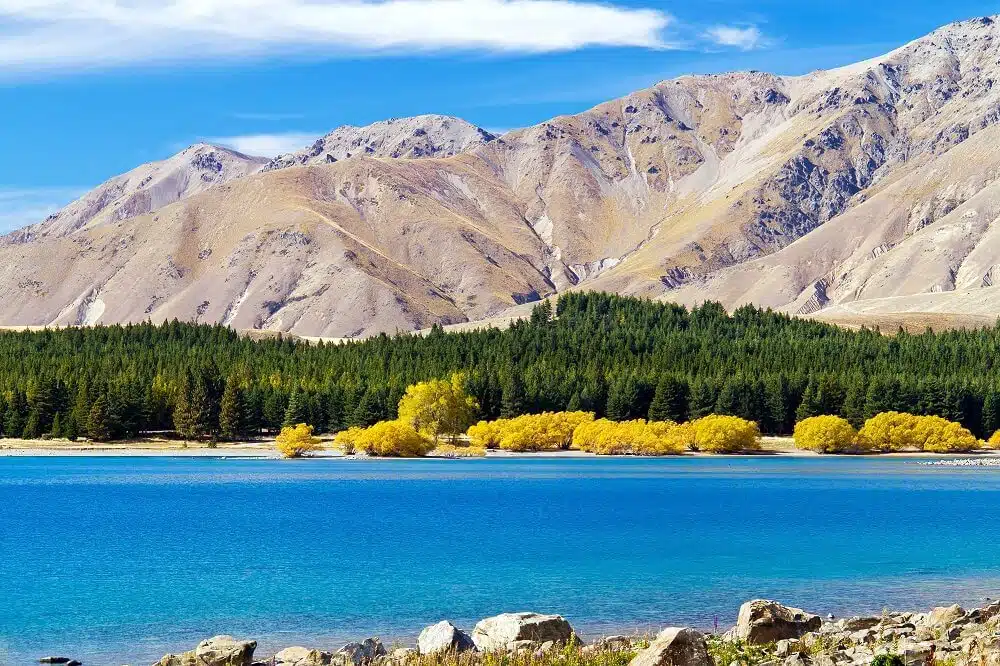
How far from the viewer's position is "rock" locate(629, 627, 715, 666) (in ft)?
84.6

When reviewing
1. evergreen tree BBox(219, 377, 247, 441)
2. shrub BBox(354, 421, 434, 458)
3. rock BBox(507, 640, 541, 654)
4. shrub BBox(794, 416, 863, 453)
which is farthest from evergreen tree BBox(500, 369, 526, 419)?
rock BBox(507, 640, 541, 654)

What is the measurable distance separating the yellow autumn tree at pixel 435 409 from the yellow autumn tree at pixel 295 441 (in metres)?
12.8

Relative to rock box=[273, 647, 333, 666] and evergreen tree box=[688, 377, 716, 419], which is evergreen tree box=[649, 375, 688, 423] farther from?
rock box=[273, 647, 333, 666]

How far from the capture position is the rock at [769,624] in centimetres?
3095

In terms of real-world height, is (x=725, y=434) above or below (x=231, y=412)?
below

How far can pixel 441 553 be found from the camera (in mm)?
59250

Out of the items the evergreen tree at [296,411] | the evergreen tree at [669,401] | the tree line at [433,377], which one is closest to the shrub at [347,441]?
the tree line at [433,377]

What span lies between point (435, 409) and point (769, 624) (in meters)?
129

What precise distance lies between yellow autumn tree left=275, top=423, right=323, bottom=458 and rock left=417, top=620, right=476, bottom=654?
12018 cm

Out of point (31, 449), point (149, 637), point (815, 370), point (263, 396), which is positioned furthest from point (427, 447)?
point (149, 637)

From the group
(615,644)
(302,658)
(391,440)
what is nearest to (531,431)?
(391,440)

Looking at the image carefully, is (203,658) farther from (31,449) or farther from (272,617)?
(31,449)

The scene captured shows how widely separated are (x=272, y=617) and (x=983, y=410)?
143m

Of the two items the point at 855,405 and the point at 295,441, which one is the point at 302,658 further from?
the point at 855,405
